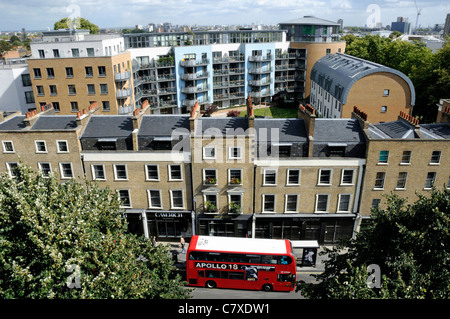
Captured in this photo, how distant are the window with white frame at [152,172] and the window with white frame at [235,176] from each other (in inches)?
289

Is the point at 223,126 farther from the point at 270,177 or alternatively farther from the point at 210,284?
the point at 210,284

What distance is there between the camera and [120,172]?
34.3 m

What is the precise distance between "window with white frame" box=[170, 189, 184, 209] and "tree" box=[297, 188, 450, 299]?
18.2 m

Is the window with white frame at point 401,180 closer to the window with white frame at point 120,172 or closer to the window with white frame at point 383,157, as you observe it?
the window with white frame at point 383,157

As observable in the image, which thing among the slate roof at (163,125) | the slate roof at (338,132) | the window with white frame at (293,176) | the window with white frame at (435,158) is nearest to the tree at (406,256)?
the window with white frame at (293,176)

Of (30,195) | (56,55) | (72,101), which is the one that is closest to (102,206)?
(30,195)

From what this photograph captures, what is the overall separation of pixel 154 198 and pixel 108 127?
28.7 feet

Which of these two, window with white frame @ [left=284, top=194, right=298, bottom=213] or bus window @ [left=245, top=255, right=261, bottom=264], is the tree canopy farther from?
bus window @ [left=245, top=255, right=261, bottom=264]

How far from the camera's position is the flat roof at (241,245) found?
1091 inches

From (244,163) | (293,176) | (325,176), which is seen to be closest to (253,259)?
(244,163)

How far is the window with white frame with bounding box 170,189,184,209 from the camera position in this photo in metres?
34.7
